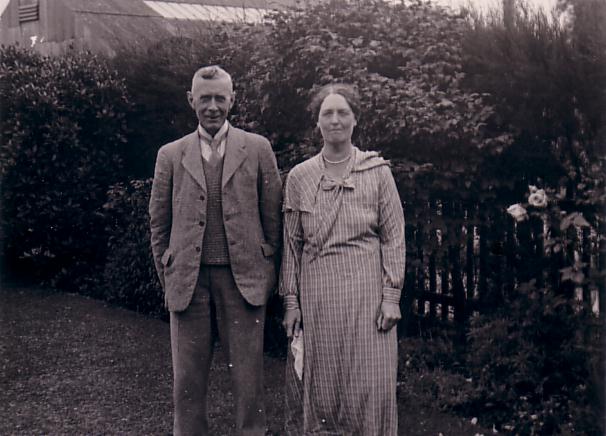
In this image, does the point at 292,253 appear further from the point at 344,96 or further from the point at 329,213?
the point at 344,96

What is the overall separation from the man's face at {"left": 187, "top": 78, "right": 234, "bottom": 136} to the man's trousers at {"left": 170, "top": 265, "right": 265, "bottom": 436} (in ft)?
2.39

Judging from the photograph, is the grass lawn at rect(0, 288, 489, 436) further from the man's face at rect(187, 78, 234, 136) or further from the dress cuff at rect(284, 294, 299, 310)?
the man's face at rect(187, 78, 234, 136)

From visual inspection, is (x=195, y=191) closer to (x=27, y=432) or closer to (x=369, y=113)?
(x=369, y=113)

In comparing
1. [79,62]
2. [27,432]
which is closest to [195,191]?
[27,432]

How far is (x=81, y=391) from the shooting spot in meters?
5.91

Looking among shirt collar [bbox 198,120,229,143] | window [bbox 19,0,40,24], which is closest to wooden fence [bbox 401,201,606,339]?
shirt collar [bbox 198,120,229,143]

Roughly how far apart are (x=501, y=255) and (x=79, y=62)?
20.8 ft

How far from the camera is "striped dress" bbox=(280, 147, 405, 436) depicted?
354 cm

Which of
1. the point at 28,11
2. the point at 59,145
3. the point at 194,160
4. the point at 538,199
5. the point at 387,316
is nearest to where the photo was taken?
the point at 387,316

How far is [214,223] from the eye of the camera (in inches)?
151

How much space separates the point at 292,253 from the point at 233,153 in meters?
0.60

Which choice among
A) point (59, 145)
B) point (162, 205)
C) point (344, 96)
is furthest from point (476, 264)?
point (59, 145)

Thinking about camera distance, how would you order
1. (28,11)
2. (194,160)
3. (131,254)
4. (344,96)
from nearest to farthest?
1. (344,96)
2. (194,160)
3. (131,254)
4. (28,11)

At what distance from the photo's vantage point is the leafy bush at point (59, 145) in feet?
30.3
